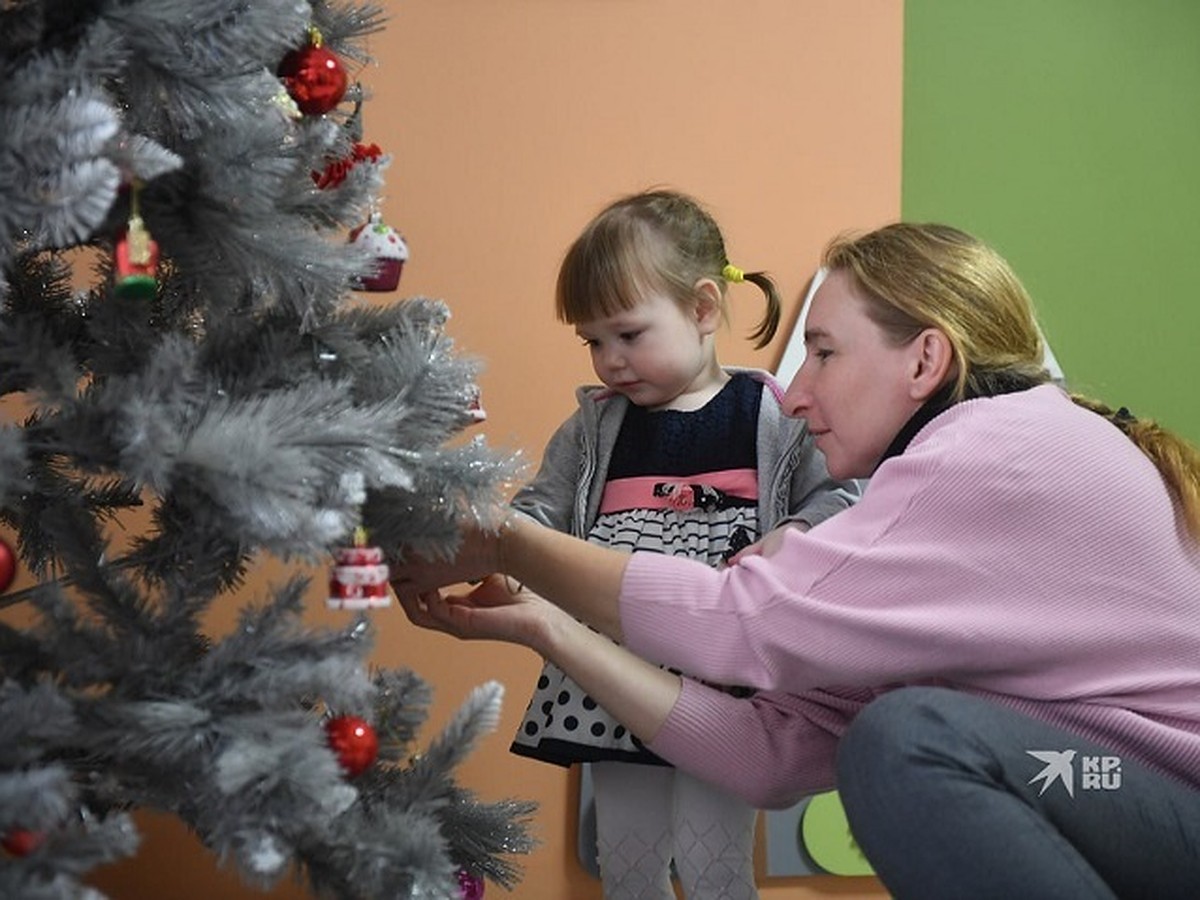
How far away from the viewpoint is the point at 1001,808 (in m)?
1.25

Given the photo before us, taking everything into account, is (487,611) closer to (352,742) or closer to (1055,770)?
(352,742)

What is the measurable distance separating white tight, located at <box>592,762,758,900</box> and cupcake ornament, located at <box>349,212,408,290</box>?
2.37ft

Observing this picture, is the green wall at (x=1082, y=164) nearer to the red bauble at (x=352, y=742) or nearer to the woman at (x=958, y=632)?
the woman at (x=958, y=632)

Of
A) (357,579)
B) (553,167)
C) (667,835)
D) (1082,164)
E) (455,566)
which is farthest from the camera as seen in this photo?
(1082,164)

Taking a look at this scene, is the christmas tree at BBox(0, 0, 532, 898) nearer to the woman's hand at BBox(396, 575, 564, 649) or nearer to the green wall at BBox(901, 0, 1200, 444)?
the woman's hand at BBox(396, 575, 564, 649)

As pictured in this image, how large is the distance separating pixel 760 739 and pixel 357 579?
1.78 feet

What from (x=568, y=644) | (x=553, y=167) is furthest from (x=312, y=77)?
(x=553, y=167)

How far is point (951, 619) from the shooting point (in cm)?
133

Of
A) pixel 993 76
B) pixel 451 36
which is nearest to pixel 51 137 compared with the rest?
pixel 451 36

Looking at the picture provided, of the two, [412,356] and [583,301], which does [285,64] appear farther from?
[583,301]

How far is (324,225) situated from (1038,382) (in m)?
0.71

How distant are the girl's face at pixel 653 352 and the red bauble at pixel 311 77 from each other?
67 centimetres

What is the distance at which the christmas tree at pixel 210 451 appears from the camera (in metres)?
1.06

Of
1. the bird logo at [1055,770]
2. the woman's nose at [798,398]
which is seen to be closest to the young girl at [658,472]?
the woman's nose at [798,398]
